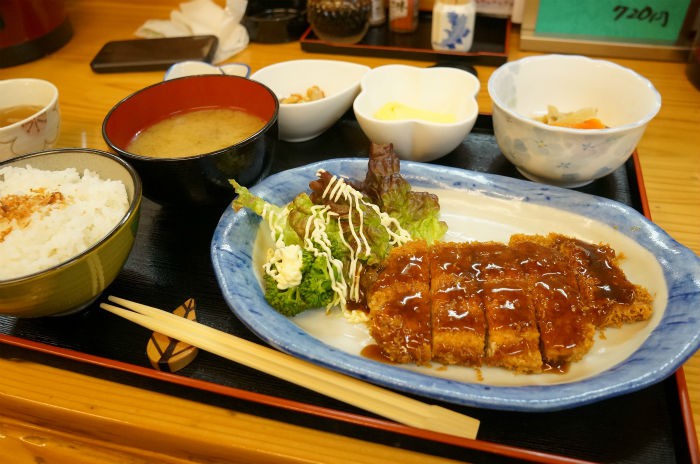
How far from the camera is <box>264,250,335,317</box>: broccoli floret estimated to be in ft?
5.37

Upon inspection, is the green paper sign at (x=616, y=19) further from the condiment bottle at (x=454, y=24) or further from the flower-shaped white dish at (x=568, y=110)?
the flower-shaped white dish at (x=568, y=110)

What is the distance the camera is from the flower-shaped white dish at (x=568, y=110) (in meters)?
1.87

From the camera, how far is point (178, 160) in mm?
1757

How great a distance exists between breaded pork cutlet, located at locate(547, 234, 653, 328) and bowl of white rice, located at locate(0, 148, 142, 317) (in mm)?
1495

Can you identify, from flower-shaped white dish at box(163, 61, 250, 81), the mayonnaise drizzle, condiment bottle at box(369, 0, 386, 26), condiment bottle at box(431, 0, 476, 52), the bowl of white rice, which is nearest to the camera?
the bowl of white rice

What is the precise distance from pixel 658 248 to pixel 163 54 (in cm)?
300

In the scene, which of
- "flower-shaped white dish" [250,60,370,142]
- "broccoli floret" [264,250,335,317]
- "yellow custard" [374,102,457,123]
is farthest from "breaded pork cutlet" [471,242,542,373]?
"flower-shaped white dish" [250,60,370,142]

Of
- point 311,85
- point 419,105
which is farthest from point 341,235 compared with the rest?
point 311,85

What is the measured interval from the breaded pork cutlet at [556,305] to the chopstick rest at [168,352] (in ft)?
3.59

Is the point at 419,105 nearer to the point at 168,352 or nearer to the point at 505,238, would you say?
the point at 505,238

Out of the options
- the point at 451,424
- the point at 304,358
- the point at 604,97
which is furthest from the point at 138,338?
the point at 604,97

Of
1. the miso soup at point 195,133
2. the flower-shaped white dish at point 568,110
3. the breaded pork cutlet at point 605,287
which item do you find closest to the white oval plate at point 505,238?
the breaded pork cutlet at point 605,287

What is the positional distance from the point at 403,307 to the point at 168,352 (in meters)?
0.75

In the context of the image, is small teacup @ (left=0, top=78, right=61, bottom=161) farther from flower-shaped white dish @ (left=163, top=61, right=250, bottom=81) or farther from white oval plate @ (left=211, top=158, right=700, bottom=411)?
white oval plate @ (left=211, top=158, right=700, bottom=411)
